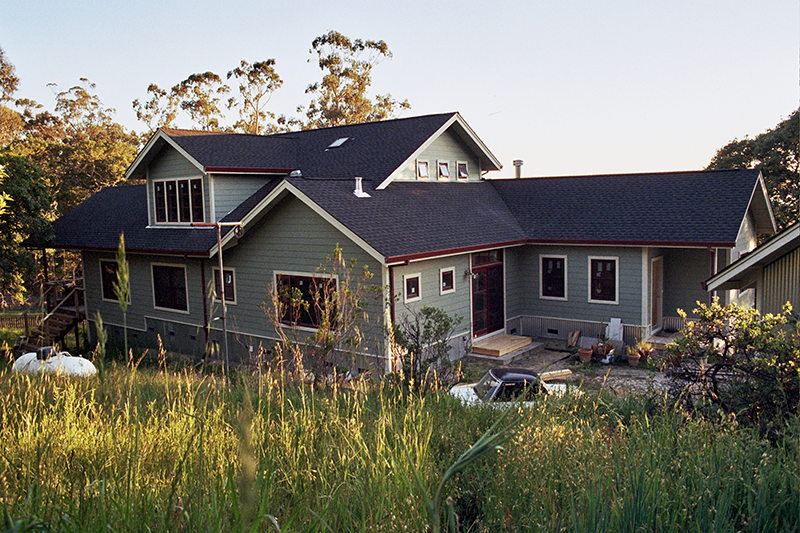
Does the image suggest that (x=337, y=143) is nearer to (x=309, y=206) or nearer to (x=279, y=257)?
(x=279, y=257)

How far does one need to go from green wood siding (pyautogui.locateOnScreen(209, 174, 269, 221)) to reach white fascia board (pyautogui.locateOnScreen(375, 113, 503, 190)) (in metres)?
4.34

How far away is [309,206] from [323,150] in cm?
756

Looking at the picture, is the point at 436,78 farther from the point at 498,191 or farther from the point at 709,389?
the point at 709,389

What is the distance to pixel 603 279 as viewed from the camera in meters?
17.5

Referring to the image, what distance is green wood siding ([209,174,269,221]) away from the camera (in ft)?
58.7

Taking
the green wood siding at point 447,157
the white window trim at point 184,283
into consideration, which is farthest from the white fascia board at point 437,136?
the white window trim at point 184,283

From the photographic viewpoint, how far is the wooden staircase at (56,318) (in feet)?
67.2

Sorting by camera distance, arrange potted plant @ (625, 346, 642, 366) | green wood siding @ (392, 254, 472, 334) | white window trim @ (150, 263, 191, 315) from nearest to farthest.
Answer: green wood siding @ (392, 254, 472, 334) → potted plant @ (625, 346, 642, 366) → white window trim @ (150, 263, 191, 315)

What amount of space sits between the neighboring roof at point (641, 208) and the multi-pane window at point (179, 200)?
10.4 meters

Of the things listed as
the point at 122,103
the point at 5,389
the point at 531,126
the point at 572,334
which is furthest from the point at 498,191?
the point at 122,103

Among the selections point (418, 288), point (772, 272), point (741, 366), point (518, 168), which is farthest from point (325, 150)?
point (741, 366)

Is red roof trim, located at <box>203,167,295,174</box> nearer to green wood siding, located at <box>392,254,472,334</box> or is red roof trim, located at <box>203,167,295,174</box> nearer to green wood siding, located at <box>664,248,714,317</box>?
green wood siding, located at <box>392,254,472,334</box>

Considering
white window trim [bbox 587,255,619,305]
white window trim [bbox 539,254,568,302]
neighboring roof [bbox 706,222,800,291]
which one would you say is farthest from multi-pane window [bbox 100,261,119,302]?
neighboring roof [bbox 706,222,800,291]

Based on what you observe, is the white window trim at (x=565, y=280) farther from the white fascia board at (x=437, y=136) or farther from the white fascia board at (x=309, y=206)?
the white fascia board at (x=309, y=206)
